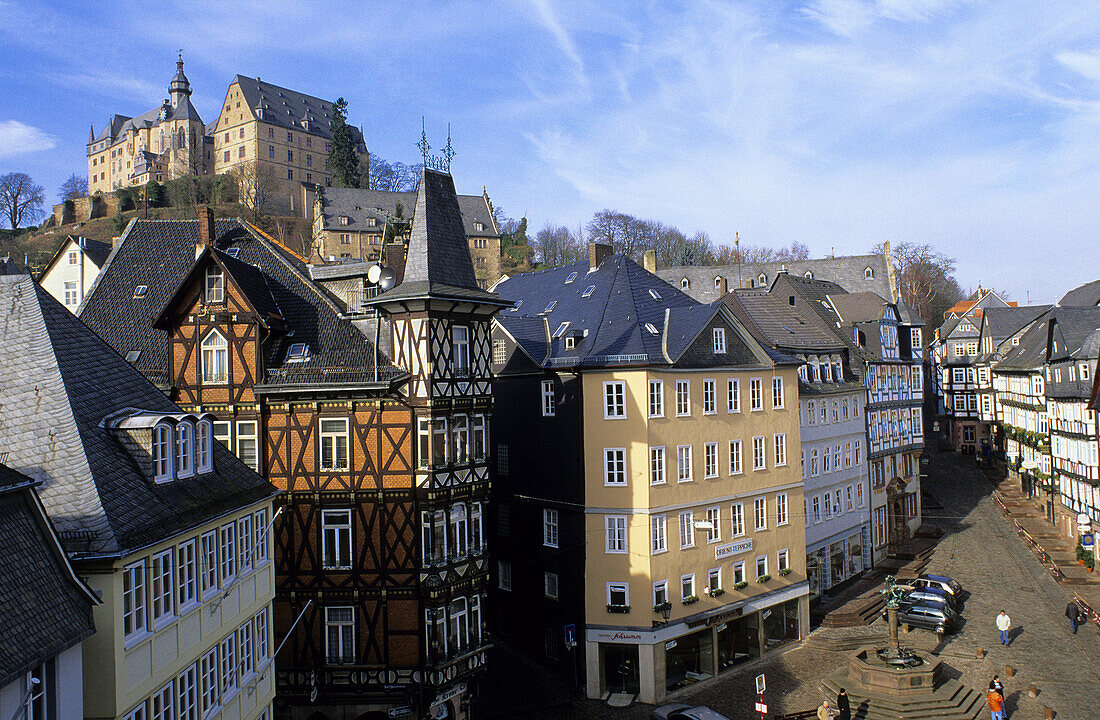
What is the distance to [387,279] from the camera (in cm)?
2673

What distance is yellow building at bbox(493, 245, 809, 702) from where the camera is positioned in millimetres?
29156

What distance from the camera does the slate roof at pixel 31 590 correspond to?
30.6 feet

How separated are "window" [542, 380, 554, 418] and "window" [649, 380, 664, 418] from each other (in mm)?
4197

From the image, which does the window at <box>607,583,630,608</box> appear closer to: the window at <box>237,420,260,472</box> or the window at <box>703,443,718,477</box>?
the window at <box>703,443,718,477</box>

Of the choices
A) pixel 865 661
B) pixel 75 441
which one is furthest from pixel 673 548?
pixel 75 441

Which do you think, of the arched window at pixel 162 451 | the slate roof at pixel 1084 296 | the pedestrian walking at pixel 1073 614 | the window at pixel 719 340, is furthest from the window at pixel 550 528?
the slate roof at pixel 1084 296

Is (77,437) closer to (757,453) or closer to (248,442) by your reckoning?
(248,442)

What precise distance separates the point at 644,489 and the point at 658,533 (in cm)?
176

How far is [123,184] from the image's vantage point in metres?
128

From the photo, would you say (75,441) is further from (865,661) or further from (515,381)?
(865,661)

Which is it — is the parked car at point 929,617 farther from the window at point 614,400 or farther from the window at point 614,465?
the window at point 614,400

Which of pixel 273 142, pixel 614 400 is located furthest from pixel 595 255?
pixel 273 142

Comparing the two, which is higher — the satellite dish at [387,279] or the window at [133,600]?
the satellite dish at [387,279]

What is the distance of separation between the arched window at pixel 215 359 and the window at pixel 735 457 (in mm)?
19218
